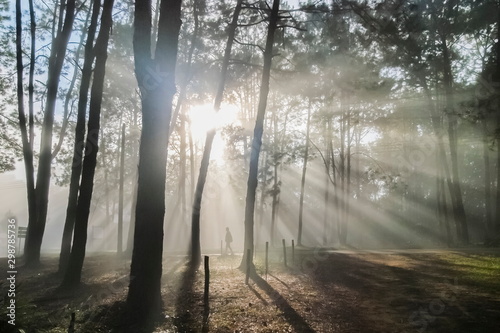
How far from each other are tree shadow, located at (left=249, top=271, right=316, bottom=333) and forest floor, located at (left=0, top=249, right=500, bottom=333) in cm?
2

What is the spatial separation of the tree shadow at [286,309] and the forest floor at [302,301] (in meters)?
0.02

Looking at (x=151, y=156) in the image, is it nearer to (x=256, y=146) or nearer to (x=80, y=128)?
(x=80, y=128)

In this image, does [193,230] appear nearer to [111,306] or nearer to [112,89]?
[111,306]

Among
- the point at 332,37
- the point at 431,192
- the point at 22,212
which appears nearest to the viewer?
the point at 332,37

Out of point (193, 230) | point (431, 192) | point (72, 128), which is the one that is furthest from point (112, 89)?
point (431, 192)

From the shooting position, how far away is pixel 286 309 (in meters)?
7.74

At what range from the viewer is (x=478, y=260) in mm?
12898

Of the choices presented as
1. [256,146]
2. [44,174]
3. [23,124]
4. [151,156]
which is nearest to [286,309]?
[151,156]

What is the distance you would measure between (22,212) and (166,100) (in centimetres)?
10373

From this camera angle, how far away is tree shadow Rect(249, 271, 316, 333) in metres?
6.47

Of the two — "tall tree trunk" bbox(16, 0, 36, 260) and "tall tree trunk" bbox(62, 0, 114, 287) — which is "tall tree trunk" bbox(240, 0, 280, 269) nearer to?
"tall tree trunk" bbox(62, 0, 114, 287)

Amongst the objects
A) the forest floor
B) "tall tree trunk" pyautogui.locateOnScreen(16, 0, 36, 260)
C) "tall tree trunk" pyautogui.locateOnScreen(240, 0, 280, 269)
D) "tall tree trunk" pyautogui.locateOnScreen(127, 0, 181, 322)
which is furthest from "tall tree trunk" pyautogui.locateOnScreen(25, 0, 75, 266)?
"tall tree trunk" pyautogui.locateOnScreen(127, 0, 181, 322)

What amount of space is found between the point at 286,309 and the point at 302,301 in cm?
80

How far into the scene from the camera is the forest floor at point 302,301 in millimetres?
6309
